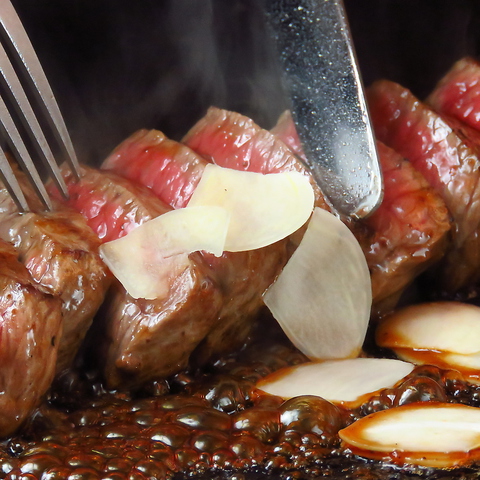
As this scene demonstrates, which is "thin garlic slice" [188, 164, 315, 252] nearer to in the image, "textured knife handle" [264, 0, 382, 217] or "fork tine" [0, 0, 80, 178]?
"textured knife handle" [264, 0, 382, 217]

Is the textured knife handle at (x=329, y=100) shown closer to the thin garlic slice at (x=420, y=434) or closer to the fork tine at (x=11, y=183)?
the thin garlic slice at (x=420, y=434)

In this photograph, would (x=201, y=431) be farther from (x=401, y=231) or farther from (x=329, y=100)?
(x=329, y=100)

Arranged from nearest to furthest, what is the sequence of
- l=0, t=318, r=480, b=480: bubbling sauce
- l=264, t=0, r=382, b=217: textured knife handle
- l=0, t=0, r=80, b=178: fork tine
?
1. l=0, t=318, r=480, b=480: bubbling sauce
2. l=0, t=0, r=80, b=178: fork tine
3. l=264, t=0, r=382, b=217: textured knife handle

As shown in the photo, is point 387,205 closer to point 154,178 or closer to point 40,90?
point 154,178

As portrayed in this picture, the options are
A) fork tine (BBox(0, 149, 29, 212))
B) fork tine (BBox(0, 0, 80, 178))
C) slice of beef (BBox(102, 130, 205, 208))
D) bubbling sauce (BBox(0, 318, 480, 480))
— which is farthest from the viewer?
slice of beef (BBox(102, 130, 205, 208))

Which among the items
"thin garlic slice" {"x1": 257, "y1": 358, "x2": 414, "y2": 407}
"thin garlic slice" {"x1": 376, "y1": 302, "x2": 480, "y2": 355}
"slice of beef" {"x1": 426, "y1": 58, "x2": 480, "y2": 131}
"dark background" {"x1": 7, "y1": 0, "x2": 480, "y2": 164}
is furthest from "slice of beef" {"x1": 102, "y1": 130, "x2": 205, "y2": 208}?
"slice of beef" {"x1": 426, "y1": 58, "x2": 480, "y2": 131}
